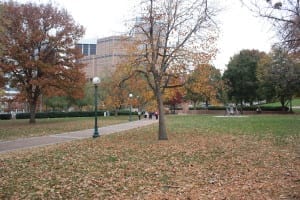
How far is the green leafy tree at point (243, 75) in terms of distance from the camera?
5694 centimetres

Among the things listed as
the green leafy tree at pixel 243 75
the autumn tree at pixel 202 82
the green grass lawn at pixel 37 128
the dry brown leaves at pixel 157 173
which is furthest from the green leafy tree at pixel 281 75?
the dry brown leaves at pixel 157 173

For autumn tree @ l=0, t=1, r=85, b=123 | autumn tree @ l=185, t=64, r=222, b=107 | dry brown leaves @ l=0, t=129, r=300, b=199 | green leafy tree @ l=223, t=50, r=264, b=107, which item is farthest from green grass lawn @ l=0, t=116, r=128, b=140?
green leafy tree @ l=223, t=50, r=264, b=107

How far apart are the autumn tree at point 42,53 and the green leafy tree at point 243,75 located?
2961cm

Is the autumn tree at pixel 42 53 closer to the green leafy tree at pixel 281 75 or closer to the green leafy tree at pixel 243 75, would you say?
the green leafy tree at pixel 281 75

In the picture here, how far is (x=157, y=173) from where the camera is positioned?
30.0 feet

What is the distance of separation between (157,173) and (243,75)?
50.5 metres

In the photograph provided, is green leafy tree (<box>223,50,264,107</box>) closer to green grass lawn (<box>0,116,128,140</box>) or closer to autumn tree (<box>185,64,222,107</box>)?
green grass lawn (<box>0,116,128,140</box>)

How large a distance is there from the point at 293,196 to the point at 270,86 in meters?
47.7

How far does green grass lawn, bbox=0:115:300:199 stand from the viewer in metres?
7.14

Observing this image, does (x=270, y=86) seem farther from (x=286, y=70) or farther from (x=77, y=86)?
(x=77, y=86)

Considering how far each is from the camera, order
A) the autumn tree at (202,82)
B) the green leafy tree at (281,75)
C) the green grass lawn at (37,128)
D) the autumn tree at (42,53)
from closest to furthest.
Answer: the autumn tree at (202,82) < the green grass lawn at (37,128) < the autumn tree at (42,53) < the green leafy tree at (281,75)


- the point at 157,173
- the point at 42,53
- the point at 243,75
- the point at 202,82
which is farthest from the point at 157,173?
the point at 243,75

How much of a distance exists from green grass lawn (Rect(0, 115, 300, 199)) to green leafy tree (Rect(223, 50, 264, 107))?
4415 centimetres

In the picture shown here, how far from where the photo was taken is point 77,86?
1385 inches
